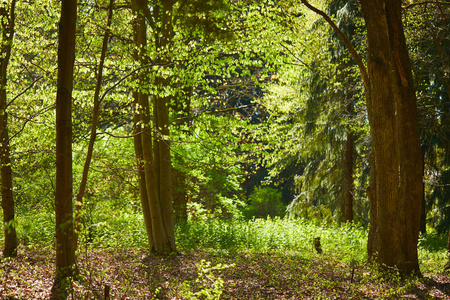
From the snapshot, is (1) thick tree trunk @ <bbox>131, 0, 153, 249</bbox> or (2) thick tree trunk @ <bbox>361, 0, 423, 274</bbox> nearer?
(2) thick tree trunk @ <bbox>361, 0, 423, 274</bbox>

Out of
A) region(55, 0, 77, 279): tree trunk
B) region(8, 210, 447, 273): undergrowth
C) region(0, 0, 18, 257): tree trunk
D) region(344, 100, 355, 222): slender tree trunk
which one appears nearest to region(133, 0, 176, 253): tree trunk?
region(8, 210, 447, 273): undergrowth

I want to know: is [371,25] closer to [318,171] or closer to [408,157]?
[408,157]

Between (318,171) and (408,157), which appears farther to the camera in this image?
(318,171)

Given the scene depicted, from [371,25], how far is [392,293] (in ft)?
13.9

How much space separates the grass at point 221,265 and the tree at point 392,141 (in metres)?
0.55

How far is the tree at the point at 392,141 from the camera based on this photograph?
6.72 m

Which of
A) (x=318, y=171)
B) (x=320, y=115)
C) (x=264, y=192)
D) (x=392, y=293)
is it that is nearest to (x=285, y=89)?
(x=320, y=115)

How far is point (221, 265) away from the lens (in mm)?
6895

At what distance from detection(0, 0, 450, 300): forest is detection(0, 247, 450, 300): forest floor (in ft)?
0.14

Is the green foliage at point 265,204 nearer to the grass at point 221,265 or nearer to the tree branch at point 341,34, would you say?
the grass at point 221,265

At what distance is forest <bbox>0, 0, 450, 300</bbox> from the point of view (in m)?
5.99

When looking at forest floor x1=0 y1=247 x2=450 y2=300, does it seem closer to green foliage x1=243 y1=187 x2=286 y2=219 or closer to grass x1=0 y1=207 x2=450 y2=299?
grass x1=0 y1=207 x2=450 y2=299

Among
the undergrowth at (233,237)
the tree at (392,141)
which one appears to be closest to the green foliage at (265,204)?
the undergrowth at (233,237)

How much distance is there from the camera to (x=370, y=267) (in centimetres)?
740
